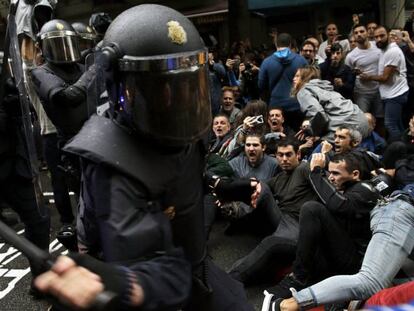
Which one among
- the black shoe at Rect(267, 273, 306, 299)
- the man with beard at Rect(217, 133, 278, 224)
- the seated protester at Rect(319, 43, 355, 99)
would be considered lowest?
the black shoe at Rect(267, 273, 306, 299)

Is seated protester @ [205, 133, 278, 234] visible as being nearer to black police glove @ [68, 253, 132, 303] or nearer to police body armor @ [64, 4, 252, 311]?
police body armor @ [64, 4, 252, 311]

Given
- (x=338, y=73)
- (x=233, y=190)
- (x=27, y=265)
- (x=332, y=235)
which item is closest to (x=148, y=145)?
(x=233, y=190)

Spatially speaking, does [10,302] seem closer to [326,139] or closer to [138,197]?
[138,197]

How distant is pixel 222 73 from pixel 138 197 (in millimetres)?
4945

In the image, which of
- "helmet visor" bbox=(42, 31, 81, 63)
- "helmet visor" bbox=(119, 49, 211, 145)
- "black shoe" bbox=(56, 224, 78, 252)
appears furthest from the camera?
"black shoe" bbox=(56, 224, 78, 252)

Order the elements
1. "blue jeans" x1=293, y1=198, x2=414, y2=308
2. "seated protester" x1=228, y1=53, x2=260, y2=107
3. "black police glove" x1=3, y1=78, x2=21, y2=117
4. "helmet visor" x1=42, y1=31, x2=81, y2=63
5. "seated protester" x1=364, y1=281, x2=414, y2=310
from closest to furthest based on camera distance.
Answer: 1. "seated protester" x1=364, y1=281, x2=414, y2=310
2. "blue jeans" x1=293, y1=198, x2=414, y2=308
3. "black police glove" x1=3, y1=78, x2=21, y2=117
4. "helmet visor" x1=42, y1=31, x2=81, y2=63
5. "seated protester" x1=228, y1=53, x2=260, y2=107

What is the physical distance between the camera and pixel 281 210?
3.65 meters

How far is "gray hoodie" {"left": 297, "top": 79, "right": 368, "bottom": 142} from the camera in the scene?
423cm

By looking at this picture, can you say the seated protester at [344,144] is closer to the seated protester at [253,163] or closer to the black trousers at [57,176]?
the seated protester at [253,163]

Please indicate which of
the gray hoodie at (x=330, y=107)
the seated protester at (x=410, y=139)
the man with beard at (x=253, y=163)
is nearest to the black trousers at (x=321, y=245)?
the man with beard at (x=253, y=163)

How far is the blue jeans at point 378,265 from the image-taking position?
2637mm

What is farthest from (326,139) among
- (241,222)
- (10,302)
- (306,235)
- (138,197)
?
(138,197)

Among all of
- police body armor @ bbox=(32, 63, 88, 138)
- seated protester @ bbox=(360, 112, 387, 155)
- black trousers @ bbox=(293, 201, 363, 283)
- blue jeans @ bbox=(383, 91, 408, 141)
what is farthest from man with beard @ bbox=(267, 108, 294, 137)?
police body armor @ bbox=(32, 63, 88, 138)

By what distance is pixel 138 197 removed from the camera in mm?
1291
